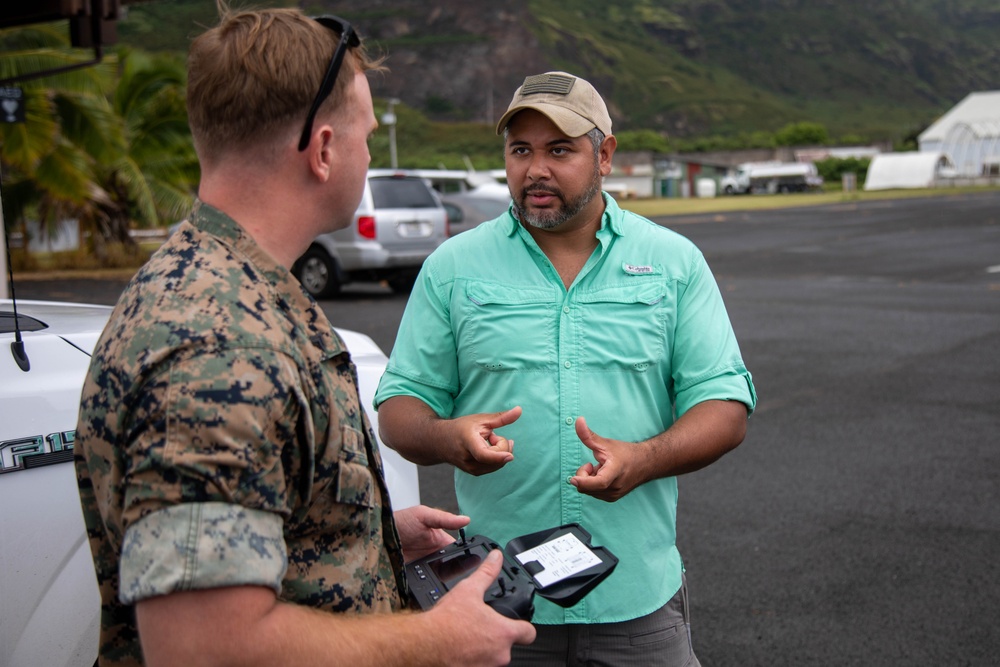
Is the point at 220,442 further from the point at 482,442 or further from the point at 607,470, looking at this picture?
the point at 607,470

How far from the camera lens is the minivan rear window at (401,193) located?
581 inches

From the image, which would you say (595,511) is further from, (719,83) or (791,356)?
(719,83)

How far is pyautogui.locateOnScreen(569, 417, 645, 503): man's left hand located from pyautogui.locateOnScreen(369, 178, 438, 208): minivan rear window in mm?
12722

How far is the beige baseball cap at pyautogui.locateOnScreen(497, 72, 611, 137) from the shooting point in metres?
2.57

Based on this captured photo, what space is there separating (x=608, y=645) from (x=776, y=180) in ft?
238

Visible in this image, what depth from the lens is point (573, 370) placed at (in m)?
2.47

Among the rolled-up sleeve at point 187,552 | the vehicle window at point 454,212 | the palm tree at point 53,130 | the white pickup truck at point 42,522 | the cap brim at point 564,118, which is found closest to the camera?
the rolled-up sleeve at point 187,552

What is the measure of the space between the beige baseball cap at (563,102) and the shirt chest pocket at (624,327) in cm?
43

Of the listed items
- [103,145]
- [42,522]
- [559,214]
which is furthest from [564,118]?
[103,145]

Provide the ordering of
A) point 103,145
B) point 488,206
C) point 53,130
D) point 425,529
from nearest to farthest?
point 425,529 → point 53,130 → point 103,145 → point 488,206

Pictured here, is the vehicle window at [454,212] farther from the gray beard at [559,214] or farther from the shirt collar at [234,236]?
the shirt collar at [234,236]

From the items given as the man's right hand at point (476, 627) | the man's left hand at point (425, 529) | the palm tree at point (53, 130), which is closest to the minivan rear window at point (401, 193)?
the palm tree at point (53, 130)

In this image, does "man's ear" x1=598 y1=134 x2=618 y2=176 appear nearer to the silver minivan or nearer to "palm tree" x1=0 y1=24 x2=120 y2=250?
the silver minivan

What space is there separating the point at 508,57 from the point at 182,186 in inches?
6390
